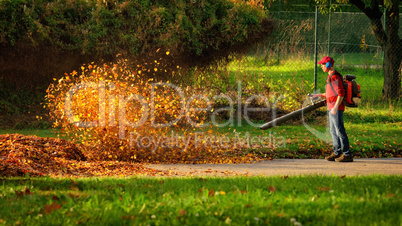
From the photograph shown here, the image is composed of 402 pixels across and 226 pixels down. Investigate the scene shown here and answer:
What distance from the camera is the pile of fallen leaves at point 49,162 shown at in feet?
22.9

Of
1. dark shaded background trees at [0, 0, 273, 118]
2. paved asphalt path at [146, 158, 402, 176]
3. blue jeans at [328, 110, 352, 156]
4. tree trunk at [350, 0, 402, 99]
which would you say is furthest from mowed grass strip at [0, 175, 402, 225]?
tree trunk at [350, 0, 402, 99]

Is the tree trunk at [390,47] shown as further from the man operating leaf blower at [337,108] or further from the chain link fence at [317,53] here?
the man operating leaf blower at [337,108]

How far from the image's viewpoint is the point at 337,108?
26.1 feet

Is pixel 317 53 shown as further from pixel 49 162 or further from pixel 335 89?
pixel 49 162

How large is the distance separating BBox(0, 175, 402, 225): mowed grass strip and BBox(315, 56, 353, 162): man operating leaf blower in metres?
1.82

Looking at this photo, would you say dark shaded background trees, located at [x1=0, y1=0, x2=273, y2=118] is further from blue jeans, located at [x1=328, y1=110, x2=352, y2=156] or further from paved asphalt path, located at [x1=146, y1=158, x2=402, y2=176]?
blue jeans, located at [x1=328, y1=110, x2=352, y2=156]

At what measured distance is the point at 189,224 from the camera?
4.37 m

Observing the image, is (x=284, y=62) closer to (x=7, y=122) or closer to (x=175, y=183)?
(x=7, y=122)

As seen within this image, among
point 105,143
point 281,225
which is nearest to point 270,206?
point 281,225

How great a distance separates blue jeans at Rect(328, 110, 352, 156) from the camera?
7.98m

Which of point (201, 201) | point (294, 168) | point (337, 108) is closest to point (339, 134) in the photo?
point (337, 108)

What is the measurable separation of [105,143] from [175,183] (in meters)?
2.52

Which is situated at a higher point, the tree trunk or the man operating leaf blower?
Result: the tree trunk

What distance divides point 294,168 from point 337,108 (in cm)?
122
